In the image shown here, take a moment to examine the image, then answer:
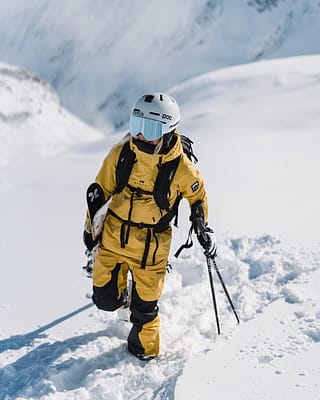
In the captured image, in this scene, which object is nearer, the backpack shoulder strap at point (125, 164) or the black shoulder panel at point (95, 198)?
the backpack shoulder strap at point (125, 164)

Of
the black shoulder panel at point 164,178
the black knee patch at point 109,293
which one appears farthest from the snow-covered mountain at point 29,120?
the black shoulder panel at point 164,178

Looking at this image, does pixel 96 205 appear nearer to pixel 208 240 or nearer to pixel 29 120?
pixel 208 240

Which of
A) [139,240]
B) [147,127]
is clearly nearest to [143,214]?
[139,240]

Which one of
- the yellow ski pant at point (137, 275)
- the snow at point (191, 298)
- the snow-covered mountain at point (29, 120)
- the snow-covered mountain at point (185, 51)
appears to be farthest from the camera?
the snow-covered mountain at point (185, 51)

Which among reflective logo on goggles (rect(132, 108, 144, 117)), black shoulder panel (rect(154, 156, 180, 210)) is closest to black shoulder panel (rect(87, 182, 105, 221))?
black shoulder panel (rect(154, 156, 180, 210))

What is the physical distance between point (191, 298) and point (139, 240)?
112 centimetres

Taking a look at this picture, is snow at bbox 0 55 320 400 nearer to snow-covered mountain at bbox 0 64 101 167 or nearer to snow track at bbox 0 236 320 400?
snow track at bbox 0 236 320 400

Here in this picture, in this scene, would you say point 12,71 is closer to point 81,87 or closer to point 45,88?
point 45,88

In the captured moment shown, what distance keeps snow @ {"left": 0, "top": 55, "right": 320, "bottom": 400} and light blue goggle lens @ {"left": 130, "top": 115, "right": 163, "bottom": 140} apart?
Answer: 1.57m

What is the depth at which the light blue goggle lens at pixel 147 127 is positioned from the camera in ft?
12.4

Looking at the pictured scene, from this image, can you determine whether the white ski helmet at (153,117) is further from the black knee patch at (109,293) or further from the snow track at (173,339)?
the snow track at (173,339)

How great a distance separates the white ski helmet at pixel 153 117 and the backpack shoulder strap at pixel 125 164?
0.66 feet

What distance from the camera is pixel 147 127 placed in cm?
377

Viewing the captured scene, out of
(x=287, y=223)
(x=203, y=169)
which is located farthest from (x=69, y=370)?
(x=203, y=169)
